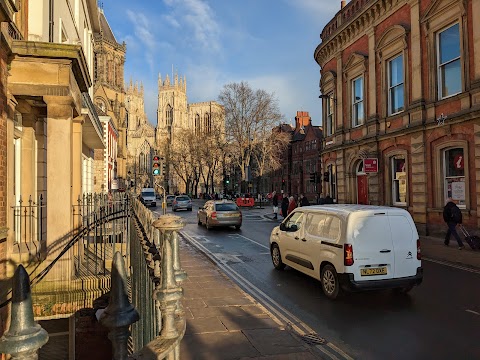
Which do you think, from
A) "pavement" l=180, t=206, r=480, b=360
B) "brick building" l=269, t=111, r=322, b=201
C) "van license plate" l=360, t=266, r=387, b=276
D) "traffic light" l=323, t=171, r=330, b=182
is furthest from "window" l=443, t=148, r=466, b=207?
"brick building" l=269, t=111, r=322, b=201

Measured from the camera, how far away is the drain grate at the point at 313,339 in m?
5.23

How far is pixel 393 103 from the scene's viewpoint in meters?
18.9

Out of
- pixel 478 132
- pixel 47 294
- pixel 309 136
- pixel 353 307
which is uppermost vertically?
pixel 309 136

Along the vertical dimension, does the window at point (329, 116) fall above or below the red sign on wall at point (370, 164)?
above

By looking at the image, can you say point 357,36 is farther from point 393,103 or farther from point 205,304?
point 205,304

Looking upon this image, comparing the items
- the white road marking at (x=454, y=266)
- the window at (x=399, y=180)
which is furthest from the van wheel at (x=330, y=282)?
the window at (x=399, y=180)

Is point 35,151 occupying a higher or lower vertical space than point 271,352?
higher

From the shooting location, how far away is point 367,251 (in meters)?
7.16

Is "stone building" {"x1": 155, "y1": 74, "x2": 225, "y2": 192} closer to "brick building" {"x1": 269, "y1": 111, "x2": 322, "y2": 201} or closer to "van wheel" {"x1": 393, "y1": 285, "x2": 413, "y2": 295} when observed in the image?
"brick building" {"x1": 269, "y1": 111, "x2": 322, "y2": 201}

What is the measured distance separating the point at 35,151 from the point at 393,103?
53.8 ft

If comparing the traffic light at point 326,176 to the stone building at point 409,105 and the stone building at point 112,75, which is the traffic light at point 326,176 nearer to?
the stone building at point 409,105

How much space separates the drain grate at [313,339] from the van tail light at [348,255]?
1.94 meters

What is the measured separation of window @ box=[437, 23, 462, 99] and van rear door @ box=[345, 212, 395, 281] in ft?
35.0

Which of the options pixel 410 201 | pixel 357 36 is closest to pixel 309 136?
pixel 357 36
